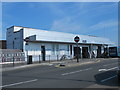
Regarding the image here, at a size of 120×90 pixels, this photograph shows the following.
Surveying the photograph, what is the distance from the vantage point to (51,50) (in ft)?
106

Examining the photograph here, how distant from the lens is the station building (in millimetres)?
28000

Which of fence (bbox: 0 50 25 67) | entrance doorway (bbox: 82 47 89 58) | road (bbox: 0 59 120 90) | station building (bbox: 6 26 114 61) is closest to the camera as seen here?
road (bbox: 0 59 120 90)

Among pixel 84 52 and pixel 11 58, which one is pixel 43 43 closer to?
pixel 11 58

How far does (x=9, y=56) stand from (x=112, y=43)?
35231 millimetres

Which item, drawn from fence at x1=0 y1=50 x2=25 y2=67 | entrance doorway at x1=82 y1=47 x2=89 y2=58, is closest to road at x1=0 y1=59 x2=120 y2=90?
fence at x1=0 y1=50 x2=25 y2=67

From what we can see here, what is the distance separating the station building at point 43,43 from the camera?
2800 cm

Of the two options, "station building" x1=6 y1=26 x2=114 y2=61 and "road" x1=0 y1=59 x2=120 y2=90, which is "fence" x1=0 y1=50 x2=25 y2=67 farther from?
"road" x1=0 y1=59 x2=120 y2=90

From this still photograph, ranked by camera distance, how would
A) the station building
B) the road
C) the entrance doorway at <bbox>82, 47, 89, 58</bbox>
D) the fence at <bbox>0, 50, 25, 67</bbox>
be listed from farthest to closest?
the entrance doorway at <bbox>82, 47, 89, 58</bbox>, the station building, the fence at <bbox>0, 50, 25, 67</bbox>, the road

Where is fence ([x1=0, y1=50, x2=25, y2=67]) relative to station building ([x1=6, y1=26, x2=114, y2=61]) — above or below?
below

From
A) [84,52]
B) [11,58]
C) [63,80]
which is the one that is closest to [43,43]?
[11,58]

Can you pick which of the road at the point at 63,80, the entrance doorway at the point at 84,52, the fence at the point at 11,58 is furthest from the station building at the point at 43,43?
the road at the point at 63,80

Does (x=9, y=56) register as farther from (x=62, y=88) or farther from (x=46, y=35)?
(x=62, y=88)

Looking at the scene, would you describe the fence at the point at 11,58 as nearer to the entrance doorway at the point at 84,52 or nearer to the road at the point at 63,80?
the road at the point at 63,80

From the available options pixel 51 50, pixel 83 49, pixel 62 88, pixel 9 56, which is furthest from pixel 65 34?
pixel 62 88
